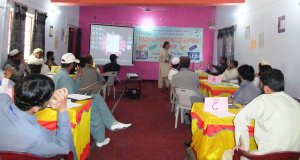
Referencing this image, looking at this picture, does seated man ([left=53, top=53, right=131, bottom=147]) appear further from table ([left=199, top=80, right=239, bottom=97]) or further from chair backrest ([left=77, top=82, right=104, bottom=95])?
table ([left=199, top=80, right=239, bottom=97])

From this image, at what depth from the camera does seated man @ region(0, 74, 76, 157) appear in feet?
4.95

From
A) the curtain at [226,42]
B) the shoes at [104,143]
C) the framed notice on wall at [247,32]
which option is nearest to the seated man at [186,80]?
the shoes at [104,143]

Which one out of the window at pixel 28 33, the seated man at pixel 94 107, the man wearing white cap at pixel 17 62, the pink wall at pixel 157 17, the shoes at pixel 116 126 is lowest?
the shoes at pixel 116 126

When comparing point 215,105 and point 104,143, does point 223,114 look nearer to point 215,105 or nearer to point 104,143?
point 215,105

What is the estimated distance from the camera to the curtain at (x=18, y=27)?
5875 millimetres

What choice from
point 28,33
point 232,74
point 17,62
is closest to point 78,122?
point 17,62

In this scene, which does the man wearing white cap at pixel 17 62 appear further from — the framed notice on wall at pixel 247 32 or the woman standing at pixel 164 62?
the framed notice on wall at pixel 247 32

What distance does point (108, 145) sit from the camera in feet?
12.7

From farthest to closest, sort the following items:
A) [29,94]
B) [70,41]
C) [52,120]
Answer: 1. [70,41]
2. [52,120]
3. [29,94]

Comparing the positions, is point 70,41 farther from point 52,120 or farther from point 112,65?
point 52,120

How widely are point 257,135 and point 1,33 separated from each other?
5.19 m

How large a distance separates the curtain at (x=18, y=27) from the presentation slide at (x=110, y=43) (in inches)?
165

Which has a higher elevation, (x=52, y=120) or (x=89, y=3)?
(x=89, y=3)

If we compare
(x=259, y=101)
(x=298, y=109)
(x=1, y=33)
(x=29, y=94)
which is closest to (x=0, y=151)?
(x=29, y=94)
